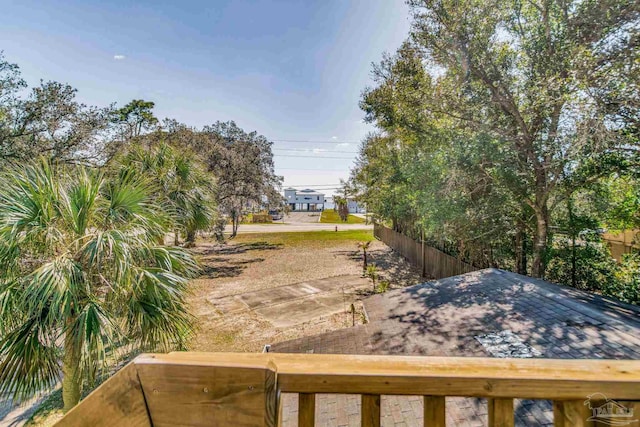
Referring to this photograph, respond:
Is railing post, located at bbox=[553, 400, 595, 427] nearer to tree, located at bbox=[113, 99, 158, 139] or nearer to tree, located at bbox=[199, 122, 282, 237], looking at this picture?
tree, located at bbox=[199, 122, 282, 237]

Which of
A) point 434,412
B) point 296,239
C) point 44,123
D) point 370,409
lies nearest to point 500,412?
point 434,412

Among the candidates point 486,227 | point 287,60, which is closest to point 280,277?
point 486,227

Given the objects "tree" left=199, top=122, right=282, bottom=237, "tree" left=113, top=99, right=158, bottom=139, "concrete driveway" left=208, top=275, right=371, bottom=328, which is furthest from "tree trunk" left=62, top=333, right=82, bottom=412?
"tree" left=113, top=99, right=158, bottom=139

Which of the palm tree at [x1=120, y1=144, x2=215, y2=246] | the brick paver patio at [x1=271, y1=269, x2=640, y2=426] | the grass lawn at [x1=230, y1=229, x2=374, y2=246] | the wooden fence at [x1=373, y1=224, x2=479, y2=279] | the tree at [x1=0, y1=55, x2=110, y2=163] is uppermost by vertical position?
the tree at [x1=0, y1=55, x2=110, y2=163]

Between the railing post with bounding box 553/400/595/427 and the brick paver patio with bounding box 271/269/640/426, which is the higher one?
the railing post with bounding box 553/400/595/427

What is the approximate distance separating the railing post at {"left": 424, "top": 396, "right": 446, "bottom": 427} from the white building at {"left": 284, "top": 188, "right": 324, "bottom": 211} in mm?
70137

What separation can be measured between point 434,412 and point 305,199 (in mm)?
72176

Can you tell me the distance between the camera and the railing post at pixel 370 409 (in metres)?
0.80

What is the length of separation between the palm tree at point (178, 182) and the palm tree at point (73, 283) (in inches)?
162

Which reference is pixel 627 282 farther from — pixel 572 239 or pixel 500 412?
pixel 500 412

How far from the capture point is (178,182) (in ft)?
29.7

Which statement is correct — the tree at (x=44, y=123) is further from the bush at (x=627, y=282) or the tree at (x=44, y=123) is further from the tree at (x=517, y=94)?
the bush at (x=627, y=282)

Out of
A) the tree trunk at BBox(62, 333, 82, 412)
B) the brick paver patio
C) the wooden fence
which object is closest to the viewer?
the brick paver patio

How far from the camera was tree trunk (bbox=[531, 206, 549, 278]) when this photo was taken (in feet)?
26.2
